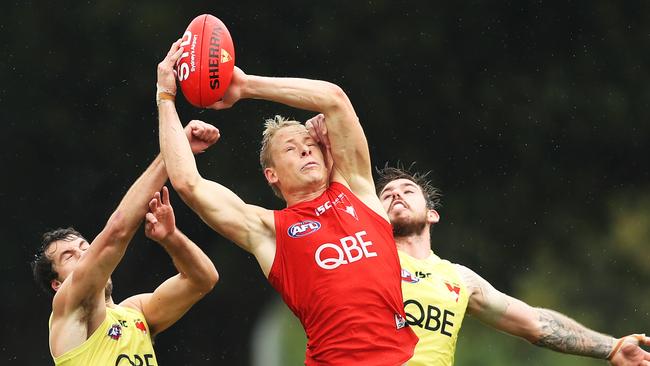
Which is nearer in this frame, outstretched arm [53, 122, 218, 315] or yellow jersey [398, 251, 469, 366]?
outstretched arm [53, 122, 218, 315]

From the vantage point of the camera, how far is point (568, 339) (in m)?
6.32

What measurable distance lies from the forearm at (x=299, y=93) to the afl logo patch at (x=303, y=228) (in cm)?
57

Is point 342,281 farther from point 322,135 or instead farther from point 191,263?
point 191,263

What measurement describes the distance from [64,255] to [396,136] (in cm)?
539

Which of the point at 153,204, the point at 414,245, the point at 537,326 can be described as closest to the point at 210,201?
the point at 153,204

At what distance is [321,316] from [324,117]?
3.31 ft

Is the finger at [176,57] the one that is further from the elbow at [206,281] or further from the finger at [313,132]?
the elbow at [206,281]

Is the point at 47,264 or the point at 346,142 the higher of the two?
the point at 346,142

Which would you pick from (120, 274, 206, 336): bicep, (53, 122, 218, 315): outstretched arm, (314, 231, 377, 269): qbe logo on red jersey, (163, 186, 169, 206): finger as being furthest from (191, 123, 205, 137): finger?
(120, 274, 206, 336): bicep

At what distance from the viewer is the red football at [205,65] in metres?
5.16

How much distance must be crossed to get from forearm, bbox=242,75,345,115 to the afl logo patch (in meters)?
0.57

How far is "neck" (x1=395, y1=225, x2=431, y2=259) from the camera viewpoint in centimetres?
624

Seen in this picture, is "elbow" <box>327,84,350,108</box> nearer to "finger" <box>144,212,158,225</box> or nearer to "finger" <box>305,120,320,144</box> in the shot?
"finger" <box>305,120,320,144</box>

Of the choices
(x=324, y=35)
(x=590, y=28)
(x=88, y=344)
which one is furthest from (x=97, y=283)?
(x=590, y=28)
